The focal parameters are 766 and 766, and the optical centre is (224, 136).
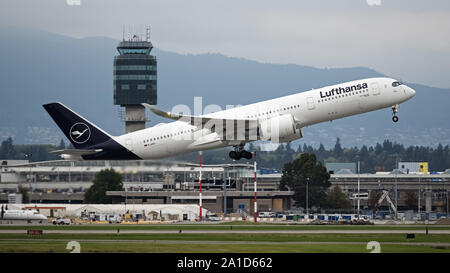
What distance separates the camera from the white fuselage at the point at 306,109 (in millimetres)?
64688

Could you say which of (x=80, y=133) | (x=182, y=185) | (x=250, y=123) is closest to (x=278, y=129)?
(x=250, y=123)

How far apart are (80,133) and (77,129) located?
497 millimetres

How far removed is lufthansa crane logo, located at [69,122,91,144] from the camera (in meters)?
71.2

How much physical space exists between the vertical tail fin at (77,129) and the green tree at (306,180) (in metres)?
70.7

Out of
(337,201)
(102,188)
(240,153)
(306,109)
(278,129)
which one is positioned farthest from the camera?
(337,201)

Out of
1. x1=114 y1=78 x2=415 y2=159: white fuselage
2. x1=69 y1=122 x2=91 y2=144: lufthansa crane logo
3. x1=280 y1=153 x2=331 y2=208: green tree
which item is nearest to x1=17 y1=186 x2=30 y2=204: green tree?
x1=69 y1=122 x2=91 y2=144: lufthansa crane logo

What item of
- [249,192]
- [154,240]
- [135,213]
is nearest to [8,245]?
[154,240]

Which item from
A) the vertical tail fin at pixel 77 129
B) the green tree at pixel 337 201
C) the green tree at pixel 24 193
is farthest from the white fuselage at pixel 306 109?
the green tree at pixel 337 201

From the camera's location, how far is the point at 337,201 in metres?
138

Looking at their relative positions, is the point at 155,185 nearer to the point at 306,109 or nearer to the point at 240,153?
the point at 240,153

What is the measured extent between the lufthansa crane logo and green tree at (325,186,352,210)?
72.0 metres

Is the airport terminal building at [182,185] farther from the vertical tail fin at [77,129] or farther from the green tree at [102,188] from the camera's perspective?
the vertical tail fin at [77,129]

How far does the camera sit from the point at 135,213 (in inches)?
4304

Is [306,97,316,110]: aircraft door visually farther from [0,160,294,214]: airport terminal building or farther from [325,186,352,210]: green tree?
[325,186,352,210]: green tree
